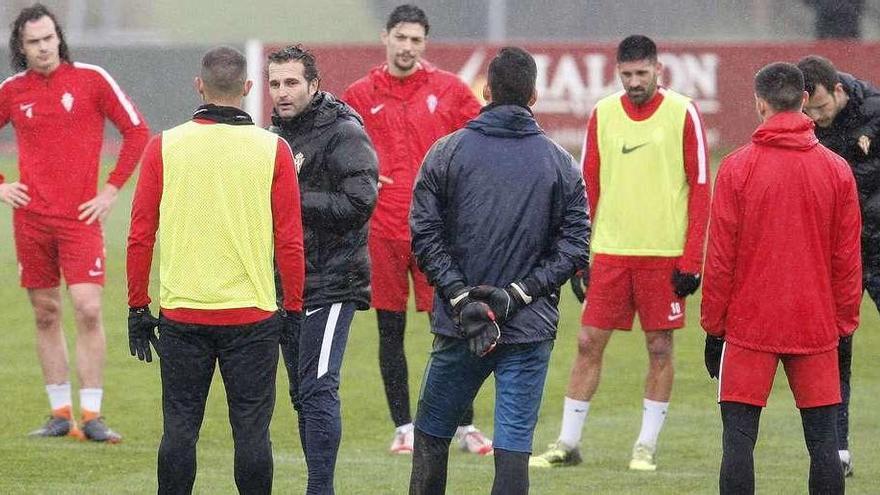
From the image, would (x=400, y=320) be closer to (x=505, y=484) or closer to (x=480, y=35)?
(x=505, y=484)

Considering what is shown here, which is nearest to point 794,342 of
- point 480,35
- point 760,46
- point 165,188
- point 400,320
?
point 165,188

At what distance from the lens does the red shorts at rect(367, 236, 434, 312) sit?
867 centimetres

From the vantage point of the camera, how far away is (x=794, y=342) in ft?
20.1

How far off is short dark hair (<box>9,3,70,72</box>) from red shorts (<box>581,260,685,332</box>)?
325 centimetres

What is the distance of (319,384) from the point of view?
6656 mm

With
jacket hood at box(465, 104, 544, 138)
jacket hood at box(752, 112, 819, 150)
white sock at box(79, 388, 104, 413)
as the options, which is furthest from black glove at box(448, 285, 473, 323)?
white sock at box(79, 388, 104, 413)

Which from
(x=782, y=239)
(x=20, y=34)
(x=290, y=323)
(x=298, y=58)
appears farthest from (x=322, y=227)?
(x=20, y=34)

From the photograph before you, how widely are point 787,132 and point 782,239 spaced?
0.42 metres

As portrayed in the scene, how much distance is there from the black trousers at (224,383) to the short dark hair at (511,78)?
1213 millimetres

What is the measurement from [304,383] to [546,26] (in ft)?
89.8

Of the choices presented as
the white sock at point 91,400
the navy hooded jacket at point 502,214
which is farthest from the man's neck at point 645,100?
the white sock at point 91,400

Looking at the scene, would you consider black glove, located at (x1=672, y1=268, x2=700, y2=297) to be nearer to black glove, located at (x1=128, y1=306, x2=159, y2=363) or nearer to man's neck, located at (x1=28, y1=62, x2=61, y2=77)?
black glove, located at (x1=128, y1=306, x2=159, y2=363)

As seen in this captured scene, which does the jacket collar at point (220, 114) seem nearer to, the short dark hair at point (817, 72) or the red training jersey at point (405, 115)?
the short dark hair at point (817, 72)

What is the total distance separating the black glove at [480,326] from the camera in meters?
5.77
